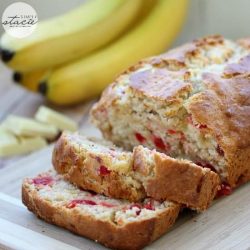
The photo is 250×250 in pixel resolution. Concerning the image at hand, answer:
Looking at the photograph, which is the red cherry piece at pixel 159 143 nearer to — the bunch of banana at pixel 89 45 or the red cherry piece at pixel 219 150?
A: the red cherry piece at pixel 219 150

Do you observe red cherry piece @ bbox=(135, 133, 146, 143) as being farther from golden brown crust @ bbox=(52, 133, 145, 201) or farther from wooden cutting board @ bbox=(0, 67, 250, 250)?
wooden cutting board @ bbox=(0, 67, 250, 250)

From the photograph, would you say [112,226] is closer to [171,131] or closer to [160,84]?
[171,131]

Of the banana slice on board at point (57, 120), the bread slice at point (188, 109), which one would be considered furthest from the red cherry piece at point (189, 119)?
the banana slice on board at point (57, 120)

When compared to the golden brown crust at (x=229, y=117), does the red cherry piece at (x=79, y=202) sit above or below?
below

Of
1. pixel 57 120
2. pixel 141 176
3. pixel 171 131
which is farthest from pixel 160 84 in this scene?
pixel 57 120

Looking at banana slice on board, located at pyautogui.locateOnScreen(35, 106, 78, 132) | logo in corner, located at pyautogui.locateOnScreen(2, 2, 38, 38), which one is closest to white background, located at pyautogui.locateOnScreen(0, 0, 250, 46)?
logo in corner, located at pyautogui.locateOnScreen(2, 2, 38, 38)

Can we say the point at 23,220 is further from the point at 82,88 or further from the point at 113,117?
the point at 82,88

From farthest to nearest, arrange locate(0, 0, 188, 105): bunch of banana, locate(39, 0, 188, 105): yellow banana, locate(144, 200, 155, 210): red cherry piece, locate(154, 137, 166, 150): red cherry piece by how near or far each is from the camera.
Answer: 1. locate(39, 0, 188, 105): yellow banana
2. locate(0, 0, 188, 105): bunch of banana
3. locate(154, 137, 166, 150): red cherry piece
4. locate(144, 200, 155, 210): red cherry piece
